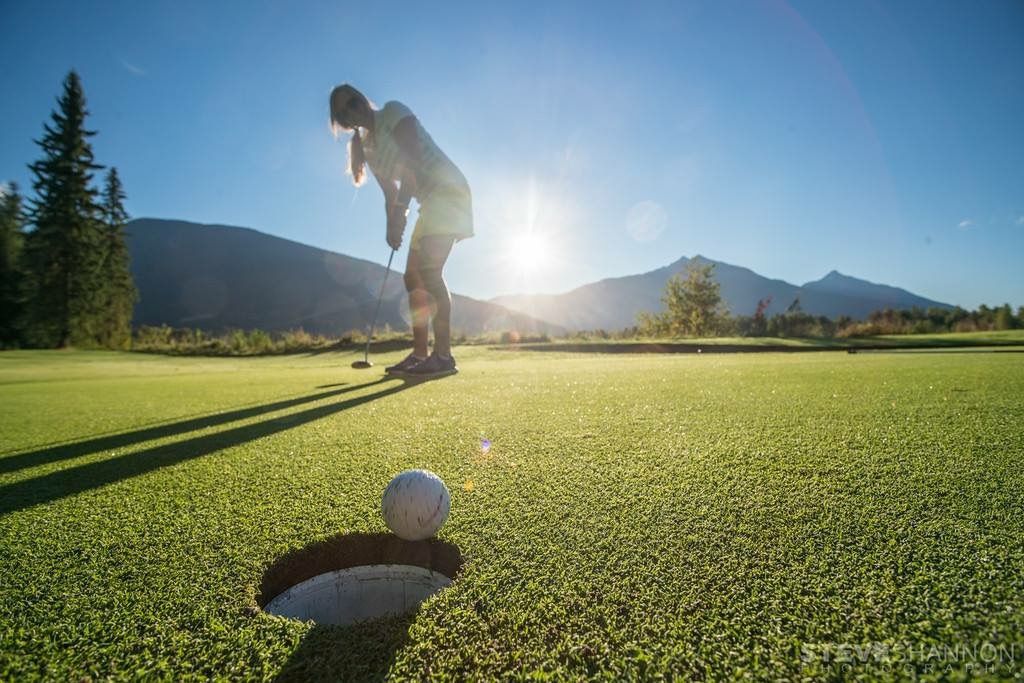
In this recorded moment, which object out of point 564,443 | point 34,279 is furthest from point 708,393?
point 34,279

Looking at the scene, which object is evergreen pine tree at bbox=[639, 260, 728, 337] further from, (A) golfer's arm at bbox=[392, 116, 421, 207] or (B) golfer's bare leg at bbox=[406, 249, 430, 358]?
(A) golfer's arm at bbox=[392, 116, 421, 207]

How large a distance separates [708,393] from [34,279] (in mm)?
34524

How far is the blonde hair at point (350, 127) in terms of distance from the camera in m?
5.55

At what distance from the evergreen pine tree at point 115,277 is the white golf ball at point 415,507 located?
35883 millimetres

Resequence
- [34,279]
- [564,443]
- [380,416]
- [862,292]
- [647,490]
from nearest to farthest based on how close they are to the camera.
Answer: [647,490]
[564,443]
[380,416]
[34,279]
[862,292]

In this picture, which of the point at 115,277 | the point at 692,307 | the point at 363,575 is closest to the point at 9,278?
the point at 115,277

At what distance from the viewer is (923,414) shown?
101 inches

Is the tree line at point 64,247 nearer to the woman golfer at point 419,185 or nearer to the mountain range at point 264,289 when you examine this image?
the woman golfer at point 419,185

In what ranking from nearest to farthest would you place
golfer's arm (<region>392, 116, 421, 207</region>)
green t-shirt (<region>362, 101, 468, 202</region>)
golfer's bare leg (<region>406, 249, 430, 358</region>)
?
golfer's arm (<region>392, 116, 421, 207</region>) < green t-shirt (<region>362, 101, 468, 202</region>) < golfer's bare leg (<region>406, 249, 430, 358</region>)

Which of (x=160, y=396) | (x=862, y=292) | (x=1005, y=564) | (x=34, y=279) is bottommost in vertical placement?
(x=160, y=396)

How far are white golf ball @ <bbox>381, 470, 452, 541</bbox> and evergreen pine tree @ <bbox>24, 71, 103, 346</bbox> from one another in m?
32.9

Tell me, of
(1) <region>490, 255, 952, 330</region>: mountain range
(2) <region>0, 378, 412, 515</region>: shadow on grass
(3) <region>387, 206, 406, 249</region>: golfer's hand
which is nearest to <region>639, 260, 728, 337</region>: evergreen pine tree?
(3) <region>387, 206, 406, 249</region>: golfer's hand

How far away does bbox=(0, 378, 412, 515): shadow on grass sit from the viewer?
5.59ft

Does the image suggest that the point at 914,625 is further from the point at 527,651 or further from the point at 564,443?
the point at 564,443
